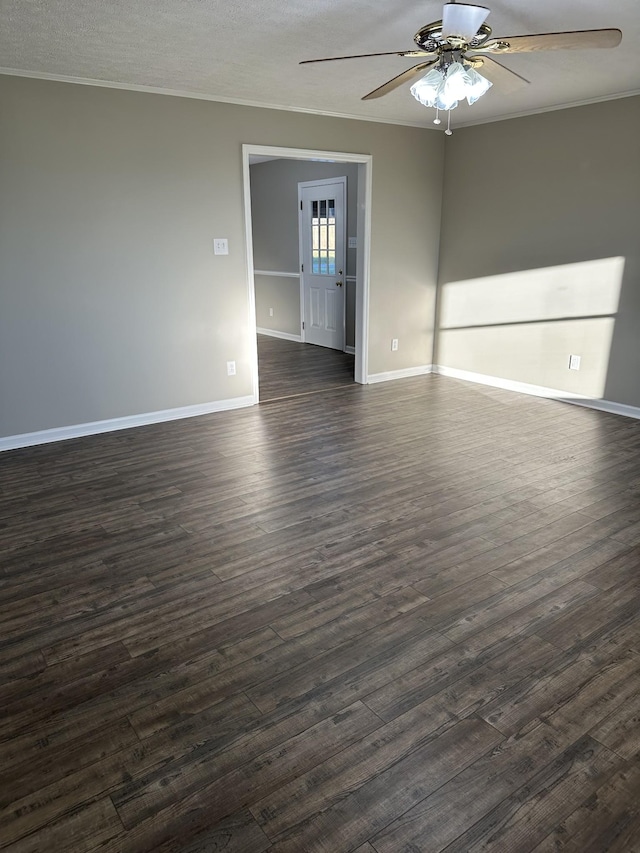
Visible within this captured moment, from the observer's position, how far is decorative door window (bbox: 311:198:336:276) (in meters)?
7.68

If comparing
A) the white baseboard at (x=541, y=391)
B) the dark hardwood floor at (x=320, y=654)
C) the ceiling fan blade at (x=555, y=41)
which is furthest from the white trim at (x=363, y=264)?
the ceiling fan blade at (x=555, y=41)

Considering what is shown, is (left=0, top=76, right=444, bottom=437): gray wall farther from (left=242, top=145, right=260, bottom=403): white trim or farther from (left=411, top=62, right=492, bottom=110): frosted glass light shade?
(left=411, top=62, right=492, bottom=110): frosted glass light shade

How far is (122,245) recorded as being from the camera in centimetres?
444

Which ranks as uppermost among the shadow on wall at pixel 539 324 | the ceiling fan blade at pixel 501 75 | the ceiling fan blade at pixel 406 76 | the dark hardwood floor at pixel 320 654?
the ceiling fan blade at pixel 501 75

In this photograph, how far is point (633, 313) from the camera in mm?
4797

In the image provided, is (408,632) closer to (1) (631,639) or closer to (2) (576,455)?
(1) (631,639)

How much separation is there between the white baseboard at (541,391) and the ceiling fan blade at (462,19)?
361 centimetres

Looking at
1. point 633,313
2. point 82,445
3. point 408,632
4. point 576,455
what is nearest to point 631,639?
point 408,632

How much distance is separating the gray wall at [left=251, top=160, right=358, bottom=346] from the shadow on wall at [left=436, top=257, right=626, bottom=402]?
1.75 meters

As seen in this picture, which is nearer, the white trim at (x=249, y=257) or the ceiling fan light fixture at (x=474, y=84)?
the ceiling fan light fixture at (x=474, y=84)

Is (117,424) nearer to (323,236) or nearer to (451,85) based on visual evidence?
(451,85)

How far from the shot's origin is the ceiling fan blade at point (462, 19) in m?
2.20

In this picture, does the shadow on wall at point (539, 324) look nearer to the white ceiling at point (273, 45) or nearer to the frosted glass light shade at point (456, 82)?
the white ceiling at point (273, 45)

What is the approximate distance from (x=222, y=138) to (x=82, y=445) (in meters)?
2.64
